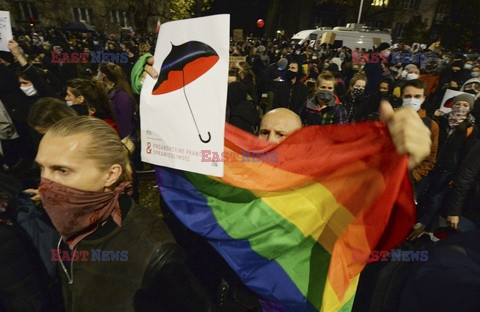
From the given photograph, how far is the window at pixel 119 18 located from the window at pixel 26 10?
708 centimetres

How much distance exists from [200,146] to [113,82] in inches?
138

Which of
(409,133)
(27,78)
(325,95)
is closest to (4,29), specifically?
(27,78)

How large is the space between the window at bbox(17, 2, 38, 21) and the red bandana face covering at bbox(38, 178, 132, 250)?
3736 cm

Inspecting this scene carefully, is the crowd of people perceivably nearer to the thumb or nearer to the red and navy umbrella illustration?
the thumb

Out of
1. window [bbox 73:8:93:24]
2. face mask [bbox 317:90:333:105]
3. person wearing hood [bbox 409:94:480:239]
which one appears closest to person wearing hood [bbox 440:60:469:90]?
person wearing hood [bbox 409:94:480:239]

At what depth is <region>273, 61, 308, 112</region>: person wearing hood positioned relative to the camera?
5770 mm

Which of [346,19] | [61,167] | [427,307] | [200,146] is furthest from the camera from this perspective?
[346,19]

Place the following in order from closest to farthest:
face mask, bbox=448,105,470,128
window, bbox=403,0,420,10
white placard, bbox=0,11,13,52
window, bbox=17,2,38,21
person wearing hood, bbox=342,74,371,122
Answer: face mask, bbox=448,105,470,128
white placard, bbox=0,11,13,52
person wearing hood, bbox=342,74,371,122
window, bbox=17,2,38,21
window, bbox=403,0,420,10

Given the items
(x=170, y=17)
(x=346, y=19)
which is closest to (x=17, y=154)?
(x=170, y=17)

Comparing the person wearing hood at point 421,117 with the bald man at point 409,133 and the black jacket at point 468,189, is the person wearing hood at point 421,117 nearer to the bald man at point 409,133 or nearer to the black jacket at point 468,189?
the black jacket at point 468,189

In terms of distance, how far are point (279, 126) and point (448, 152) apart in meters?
2.46

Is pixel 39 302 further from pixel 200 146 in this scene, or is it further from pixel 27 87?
pixel 27 87

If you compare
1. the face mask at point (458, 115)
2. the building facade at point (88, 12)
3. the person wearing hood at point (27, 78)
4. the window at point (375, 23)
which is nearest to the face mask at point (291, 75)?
the face mask at point (458, 115)

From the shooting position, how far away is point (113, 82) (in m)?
4.41
